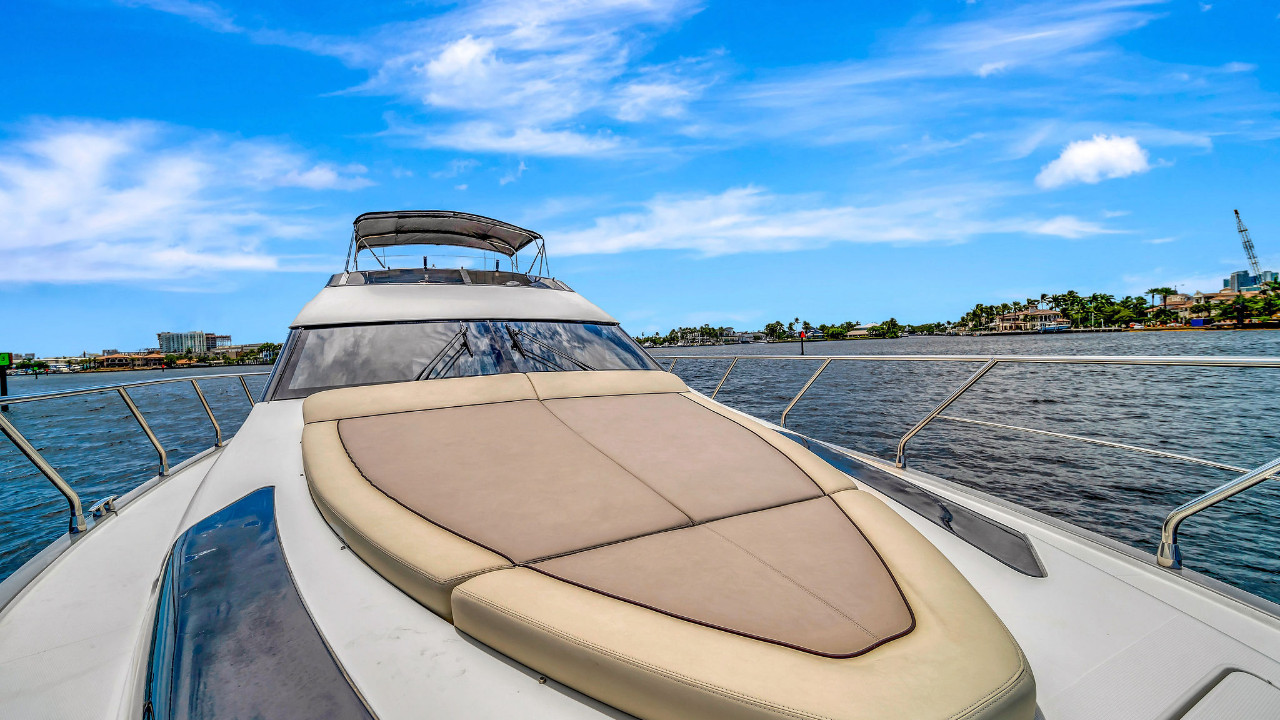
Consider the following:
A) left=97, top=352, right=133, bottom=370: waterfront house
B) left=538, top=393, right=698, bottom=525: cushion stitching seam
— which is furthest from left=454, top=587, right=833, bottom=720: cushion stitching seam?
left=97, top=352, right=133, bottom=370: waterfront house

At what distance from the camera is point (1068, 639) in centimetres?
133

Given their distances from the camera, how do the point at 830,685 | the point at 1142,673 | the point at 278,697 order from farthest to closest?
the point at 1142,673 → the point at 278,697 → the point at 830,685

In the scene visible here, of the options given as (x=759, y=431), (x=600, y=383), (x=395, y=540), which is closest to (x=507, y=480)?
(x=395, y=540)

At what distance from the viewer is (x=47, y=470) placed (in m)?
2.61

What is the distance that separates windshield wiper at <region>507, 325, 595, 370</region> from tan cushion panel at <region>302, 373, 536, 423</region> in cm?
56

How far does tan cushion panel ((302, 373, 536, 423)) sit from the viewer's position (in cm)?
210

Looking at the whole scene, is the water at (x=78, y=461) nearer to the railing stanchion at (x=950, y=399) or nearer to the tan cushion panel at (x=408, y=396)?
the tan cushion panel at (x=408, y=396)

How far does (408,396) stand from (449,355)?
0.65 m

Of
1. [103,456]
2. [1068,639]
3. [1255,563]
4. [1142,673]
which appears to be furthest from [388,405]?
[103,456]

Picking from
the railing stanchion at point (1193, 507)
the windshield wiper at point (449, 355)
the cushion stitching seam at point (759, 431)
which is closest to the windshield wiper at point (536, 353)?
the windshield wiper at point (449, 355)

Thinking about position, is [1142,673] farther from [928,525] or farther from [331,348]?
[331,348]

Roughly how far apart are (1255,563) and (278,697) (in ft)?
25.5

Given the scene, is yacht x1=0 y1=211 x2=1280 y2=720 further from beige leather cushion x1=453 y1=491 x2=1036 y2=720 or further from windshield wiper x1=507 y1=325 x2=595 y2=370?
windshield wiper x1=507 y1=325 x2=595 y2=370

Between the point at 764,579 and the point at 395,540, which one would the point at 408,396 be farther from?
the point at 764,579
